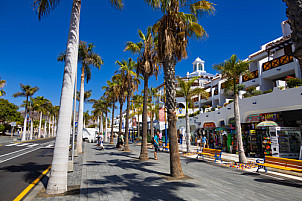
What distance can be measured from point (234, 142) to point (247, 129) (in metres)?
1.77

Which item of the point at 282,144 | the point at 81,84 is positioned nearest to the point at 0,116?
the point at 81,84

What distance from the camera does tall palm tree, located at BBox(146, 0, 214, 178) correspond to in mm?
8477

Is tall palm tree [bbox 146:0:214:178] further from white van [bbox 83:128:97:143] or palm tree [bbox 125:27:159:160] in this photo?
white van [bbox 83:128:97:143]

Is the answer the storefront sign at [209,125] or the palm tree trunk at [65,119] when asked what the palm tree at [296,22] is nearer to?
A: the palm tree trunk at [65,119]

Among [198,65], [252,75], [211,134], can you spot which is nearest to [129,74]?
[211,134]

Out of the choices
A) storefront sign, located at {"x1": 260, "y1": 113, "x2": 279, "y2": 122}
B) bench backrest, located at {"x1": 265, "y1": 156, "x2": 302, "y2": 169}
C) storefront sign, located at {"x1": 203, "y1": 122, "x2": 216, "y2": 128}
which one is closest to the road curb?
bench backrest, located at {"x1": 265, "y1": 156, "x2": 302, "y2": 169}

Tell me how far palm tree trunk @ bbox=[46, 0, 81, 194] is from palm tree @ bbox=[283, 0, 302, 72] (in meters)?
5.93

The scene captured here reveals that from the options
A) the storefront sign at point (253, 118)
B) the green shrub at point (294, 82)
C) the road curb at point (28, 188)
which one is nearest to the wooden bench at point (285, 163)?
the green shrub at point (294, 82)

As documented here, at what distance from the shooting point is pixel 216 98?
3406 cm

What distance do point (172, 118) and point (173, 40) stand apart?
3.67 metres

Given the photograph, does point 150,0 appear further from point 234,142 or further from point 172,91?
point 234,142

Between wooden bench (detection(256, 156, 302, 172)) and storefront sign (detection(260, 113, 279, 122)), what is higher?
storefront sign (detection(260, 113, 279, 122))

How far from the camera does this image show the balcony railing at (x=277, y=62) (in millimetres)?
20156

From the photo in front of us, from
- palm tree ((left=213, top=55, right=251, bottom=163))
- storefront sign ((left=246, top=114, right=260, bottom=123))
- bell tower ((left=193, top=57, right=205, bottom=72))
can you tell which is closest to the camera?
palm tree ((left=213, top=55, right=251, bottom=163))
